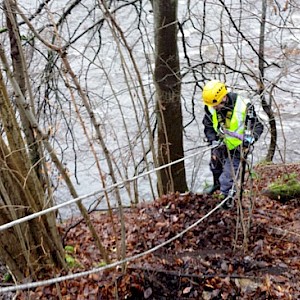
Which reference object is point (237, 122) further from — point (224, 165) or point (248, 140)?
point (224, 165)

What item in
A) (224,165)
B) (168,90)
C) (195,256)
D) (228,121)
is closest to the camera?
(195,256)

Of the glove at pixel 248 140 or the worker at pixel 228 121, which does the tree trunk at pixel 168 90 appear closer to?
the worker at pixel 228 121

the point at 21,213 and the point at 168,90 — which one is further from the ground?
the point at 168,90

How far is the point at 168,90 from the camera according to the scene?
716 centimetres

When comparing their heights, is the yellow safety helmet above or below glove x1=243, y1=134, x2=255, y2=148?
above

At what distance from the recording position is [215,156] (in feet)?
21.6

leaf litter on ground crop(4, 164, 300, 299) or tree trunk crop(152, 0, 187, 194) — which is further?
tree trunk crop(152, 0, 187, 194)

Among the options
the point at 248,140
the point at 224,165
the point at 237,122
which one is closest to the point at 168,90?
the point at 224,165

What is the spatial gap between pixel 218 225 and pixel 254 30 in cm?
994

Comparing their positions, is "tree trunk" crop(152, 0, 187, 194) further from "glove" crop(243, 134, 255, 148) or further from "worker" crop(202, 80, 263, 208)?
"glove" crop(243, 134, 255, 148)

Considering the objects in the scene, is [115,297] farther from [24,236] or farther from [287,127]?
[287,127]

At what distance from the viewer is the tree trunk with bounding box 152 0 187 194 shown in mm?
6797

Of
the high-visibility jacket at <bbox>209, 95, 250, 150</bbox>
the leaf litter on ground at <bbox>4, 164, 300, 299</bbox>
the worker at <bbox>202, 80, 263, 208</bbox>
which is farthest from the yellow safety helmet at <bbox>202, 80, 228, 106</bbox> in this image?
the leaf litter on ground at <bbox>4, 164, 300, 299</bbox>

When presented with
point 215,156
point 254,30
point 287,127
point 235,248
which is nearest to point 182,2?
point 254,30
